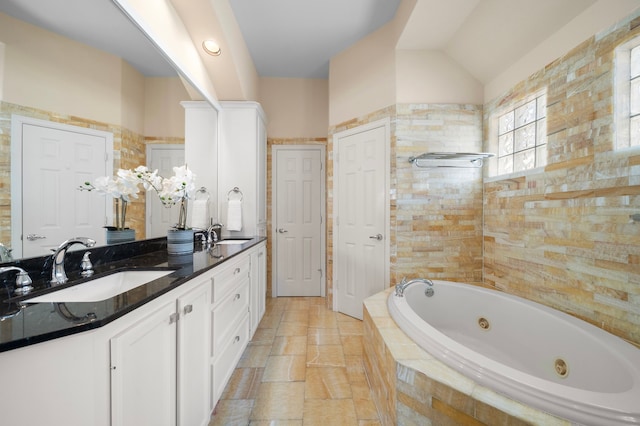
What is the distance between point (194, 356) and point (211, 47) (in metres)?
2.38

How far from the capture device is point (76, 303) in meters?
0.76

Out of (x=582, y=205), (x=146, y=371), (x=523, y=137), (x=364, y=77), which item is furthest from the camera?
(x=364, y=77)

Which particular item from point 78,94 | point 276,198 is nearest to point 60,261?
point 78,94

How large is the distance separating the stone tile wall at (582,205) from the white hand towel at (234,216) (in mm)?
2429

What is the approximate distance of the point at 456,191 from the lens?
226 cm

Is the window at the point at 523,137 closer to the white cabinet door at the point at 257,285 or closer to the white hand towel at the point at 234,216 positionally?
the white cabinet door at the point at 257,285

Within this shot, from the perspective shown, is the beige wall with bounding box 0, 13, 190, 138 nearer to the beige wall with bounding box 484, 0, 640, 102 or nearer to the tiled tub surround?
the tiled tub surround

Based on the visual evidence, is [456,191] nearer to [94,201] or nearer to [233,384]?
[233,384]

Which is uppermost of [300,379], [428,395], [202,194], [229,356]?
[202,194]

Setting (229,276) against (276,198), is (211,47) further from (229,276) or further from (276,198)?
(229,276)

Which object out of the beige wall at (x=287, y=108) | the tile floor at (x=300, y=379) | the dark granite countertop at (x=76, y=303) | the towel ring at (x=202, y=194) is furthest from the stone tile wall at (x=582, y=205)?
the towel ring at (x=202, y=194)

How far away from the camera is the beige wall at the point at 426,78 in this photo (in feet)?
7.47

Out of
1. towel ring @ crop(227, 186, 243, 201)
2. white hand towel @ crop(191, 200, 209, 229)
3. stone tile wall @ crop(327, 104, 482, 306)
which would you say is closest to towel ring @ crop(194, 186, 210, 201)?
white hand towel @ crop(191, 200, 209, 229)

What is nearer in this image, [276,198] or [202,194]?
[202,194]
